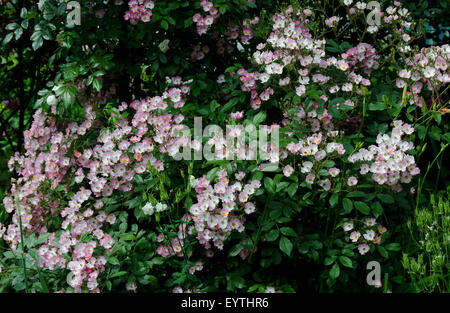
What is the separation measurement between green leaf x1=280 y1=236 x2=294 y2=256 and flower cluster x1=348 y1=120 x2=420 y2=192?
446 millimetres

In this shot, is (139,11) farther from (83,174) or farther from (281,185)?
(281,185)

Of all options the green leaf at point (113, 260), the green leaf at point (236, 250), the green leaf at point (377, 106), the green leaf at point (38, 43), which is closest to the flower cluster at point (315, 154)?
the green leaf at point (377, 106)

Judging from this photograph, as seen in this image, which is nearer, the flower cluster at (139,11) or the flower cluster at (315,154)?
the flower cluster at (315,154)

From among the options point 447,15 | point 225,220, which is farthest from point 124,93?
point 447,15

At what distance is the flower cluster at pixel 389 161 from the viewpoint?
2.10 m

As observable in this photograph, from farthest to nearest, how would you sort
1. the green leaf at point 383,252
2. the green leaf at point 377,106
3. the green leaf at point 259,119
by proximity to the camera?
the green leaf at point 377,106
the green leaf at point 259,119
the green leaf at point 383,252

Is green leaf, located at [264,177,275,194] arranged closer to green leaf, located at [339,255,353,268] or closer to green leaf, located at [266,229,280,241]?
green leaf, located at [266,229,280,241]

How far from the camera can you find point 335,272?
2.06 m

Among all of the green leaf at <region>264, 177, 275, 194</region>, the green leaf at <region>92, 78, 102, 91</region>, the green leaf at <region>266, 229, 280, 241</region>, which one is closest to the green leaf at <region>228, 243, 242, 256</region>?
the green leaf at <region>266, 229, 280, 241</region>

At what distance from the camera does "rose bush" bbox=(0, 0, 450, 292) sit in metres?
2.11

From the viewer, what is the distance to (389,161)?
211cm

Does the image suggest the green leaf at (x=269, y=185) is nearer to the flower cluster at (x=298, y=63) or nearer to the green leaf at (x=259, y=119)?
the green leaf at (x=259, y=119)

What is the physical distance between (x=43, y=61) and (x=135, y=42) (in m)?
1.00

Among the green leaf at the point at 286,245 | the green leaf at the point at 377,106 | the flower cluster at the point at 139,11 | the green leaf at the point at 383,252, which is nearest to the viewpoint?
the green leaf at the point at 286,245
